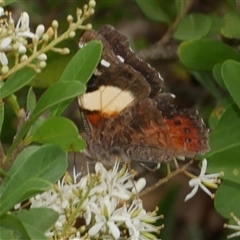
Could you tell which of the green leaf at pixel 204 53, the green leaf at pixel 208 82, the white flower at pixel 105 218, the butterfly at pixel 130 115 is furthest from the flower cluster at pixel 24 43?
the green leaf at pixel 208 82

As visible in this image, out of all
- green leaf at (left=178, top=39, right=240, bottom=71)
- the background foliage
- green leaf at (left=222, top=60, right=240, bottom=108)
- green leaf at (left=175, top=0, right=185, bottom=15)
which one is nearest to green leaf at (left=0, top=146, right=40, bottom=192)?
the background foliage

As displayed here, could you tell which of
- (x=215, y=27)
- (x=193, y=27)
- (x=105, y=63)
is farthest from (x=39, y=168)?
(x=215, y=27)

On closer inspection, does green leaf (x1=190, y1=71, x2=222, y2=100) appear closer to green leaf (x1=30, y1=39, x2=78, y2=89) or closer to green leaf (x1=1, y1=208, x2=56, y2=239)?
green leaf (x1=30, y1=39, x2=78, y2=89)

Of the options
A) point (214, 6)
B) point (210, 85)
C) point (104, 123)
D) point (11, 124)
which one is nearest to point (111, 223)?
point (104, 123)

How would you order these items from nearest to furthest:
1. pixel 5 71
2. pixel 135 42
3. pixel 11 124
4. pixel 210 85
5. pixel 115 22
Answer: pixel 5 71
pixel 210 85
pixel 11 124
pixel 115 22
pixel 135 42

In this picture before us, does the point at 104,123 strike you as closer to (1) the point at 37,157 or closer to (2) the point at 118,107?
(2) the point at 118,107
